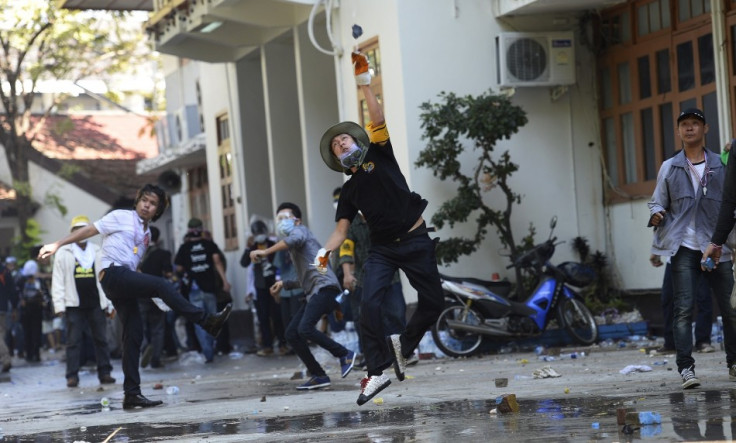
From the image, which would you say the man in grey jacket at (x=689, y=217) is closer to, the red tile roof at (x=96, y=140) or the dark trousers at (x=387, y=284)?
the dark trousers at (x=387, y=284)

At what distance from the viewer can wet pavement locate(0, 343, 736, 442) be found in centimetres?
686

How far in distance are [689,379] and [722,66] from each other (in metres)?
6.48

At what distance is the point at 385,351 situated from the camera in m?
8.48

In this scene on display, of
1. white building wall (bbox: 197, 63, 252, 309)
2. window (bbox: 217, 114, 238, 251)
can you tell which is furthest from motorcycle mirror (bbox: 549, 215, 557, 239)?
window (bbox: 217, 114, 238, 251)

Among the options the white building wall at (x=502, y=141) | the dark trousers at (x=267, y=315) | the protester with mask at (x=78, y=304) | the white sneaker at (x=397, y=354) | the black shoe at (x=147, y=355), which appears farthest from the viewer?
the dark trousers at (x=267, y=315)

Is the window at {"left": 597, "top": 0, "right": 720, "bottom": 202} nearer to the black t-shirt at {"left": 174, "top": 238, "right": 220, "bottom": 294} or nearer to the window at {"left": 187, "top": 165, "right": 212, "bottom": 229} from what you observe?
the black t-shirt at {"left": 174, "top": 238, "right": 220, "bottom": 294}

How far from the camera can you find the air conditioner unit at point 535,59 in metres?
15.6

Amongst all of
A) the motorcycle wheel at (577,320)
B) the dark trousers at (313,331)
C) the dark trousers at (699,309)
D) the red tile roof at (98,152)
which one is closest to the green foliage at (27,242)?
the red tile roof at (98,152)

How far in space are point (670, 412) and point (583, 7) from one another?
929 centimetres

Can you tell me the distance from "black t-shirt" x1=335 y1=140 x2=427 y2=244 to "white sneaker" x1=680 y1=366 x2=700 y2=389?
1986 mm

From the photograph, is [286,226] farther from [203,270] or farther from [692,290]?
[203,270]

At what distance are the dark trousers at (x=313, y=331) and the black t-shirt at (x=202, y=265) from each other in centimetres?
746

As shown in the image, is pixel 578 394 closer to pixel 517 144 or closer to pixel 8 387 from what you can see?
pixel 517 144

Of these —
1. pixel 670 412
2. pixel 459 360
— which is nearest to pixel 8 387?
pixel 459 360
